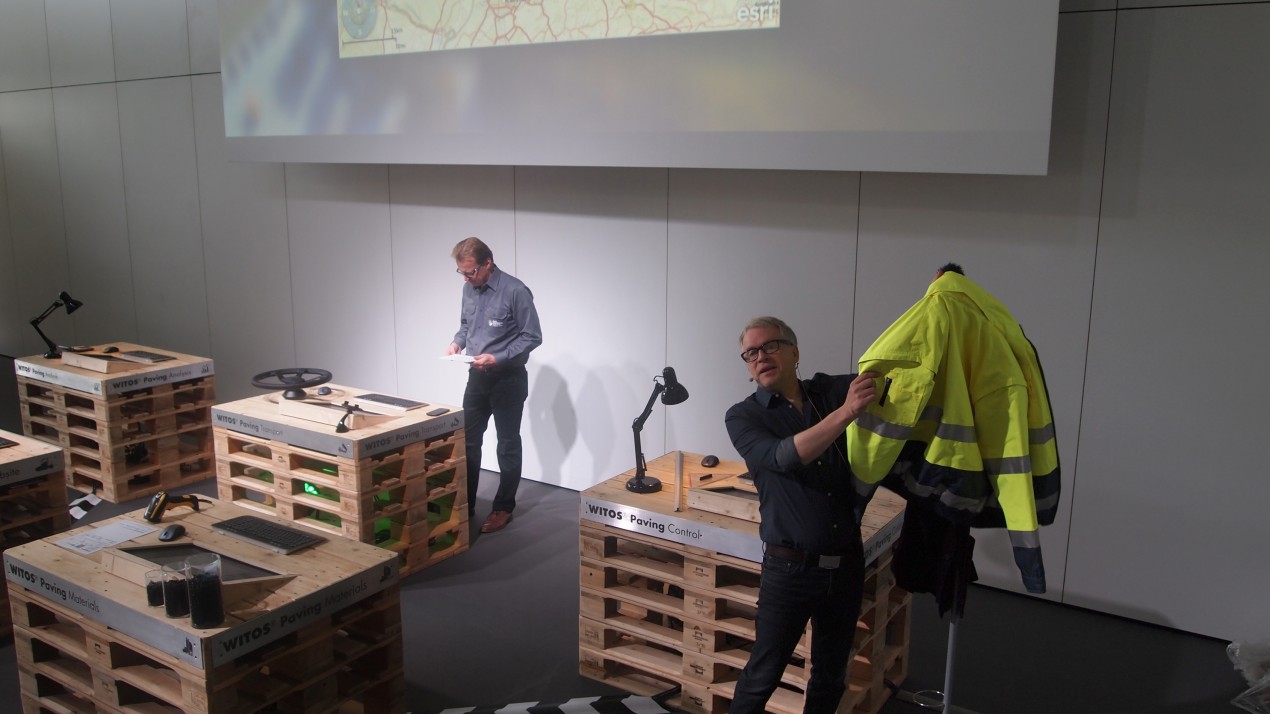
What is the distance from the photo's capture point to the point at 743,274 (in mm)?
5488

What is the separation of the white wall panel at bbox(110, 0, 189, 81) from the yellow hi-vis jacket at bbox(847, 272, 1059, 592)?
727 cm

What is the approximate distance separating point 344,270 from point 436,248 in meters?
0.99

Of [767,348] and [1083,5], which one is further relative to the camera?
[1083,5]

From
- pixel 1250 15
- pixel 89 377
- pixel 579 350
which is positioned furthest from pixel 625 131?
pixel 89 377

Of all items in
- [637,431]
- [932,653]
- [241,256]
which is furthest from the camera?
[241,256]

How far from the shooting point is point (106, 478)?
619 centimetres

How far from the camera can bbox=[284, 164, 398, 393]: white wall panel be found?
708 cm

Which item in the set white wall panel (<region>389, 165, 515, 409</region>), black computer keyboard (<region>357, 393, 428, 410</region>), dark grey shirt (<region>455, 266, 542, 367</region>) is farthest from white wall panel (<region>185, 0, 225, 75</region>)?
dark grey shirt (<region>455, 266, 542, 367</region>)

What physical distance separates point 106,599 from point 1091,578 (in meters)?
4.35

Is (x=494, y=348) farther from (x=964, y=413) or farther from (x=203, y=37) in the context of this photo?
(x=203, y=37)

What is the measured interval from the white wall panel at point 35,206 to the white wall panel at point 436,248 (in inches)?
180

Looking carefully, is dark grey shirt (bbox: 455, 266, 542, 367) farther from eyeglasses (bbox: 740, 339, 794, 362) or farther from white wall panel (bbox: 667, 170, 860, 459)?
eyeglasses (bbox: 740, 339, 794, 362)

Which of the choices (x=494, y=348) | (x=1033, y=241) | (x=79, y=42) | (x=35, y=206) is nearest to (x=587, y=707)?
(x=494, y=348)

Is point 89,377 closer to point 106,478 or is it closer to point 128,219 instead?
point 106,478
